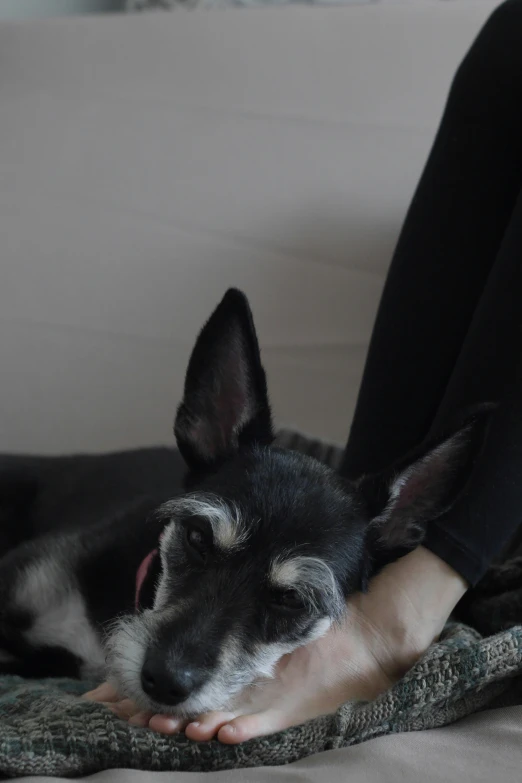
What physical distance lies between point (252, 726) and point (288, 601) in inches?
7.8

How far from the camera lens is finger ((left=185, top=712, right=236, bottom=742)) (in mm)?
1003

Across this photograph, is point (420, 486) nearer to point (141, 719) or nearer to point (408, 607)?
point (408, 607)

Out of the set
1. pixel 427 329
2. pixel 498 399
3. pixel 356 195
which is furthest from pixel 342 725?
pixel 356 195

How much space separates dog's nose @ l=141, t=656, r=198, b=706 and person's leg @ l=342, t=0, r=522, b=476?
A: 67 cm

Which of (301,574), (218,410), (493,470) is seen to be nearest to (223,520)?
(301,574)

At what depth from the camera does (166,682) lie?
1.02 metres

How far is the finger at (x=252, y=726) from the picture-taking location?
100 centimetres

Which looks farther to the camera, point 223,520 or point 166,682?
point 223,520

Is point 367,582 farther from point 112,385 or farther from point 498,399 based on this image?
point 112,385

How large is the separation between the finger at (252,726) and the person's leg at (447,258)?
1.99 feet

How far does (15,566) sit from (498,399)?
1063mm

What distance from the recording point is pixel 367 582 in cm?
129

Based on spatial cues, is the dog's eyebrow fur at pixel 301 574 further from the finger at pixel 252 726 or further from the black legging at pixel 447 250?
the black legging at pixel 447 250

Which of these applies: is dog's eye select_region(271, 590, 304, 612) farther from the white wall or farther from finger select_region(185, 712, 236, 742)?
the white wall
